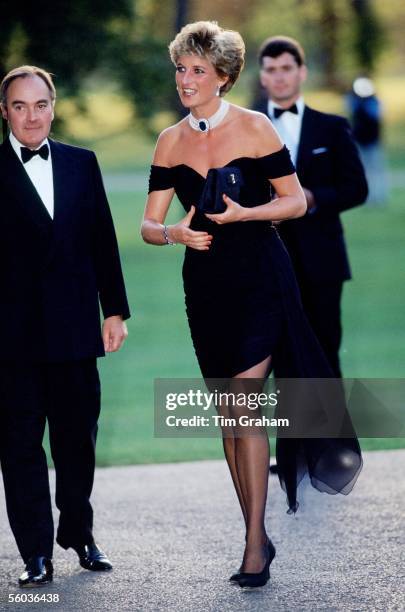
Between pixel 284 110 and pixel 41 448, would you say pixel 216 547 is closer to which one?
pixel 41 448

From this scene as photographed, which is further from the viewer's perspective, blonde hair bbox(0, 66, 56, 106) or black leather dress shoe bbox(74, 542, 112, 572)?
black leather dress shoe bbox(74, 542, 112, 572)

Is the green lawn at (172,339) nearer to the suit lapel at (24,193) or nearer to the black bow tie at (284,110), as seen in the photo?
the black bow tie at (284,110)

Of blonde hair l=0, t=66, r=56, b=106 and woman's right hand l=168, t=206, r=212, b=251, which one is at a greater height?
blonde hair l=0, t=66, r=56, b=106

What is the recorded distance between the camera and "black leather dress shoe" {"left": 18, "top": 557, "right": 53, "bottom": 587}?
514 cm

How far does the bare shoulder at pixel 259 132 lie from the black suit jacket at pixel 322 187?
153 cm

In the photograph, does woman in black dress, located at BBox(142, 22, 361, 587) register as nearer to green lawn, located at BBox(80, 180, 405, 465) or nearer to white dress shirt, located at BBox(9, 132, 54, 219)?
white dress shirt, located at BBox(9, 132, 54, 219)

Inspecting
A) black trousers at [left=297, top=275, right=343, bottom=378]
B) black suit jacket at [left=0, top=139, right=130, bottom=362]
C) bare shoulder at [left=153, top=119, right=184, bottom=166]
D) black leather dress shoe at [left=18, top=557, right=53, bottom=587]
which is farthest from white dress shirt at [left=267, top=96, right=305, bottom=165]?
black leather dress shoe at [left=18, top=557, right=53, bottom=587]

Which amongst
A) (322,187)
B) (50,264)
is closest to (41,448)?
(50,264)

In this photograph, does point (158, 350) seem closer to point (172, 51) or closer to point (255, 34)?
point (172, 51)

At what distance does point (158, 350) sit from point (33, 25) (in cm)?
866

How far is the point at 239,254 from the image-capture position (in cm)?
524

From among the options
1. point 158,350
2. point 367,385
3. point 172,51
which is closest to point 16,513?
point 172,51

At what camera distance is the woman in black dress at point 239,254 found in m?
5.21

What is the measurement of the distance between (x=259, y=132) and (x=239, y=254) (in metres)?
0.48
